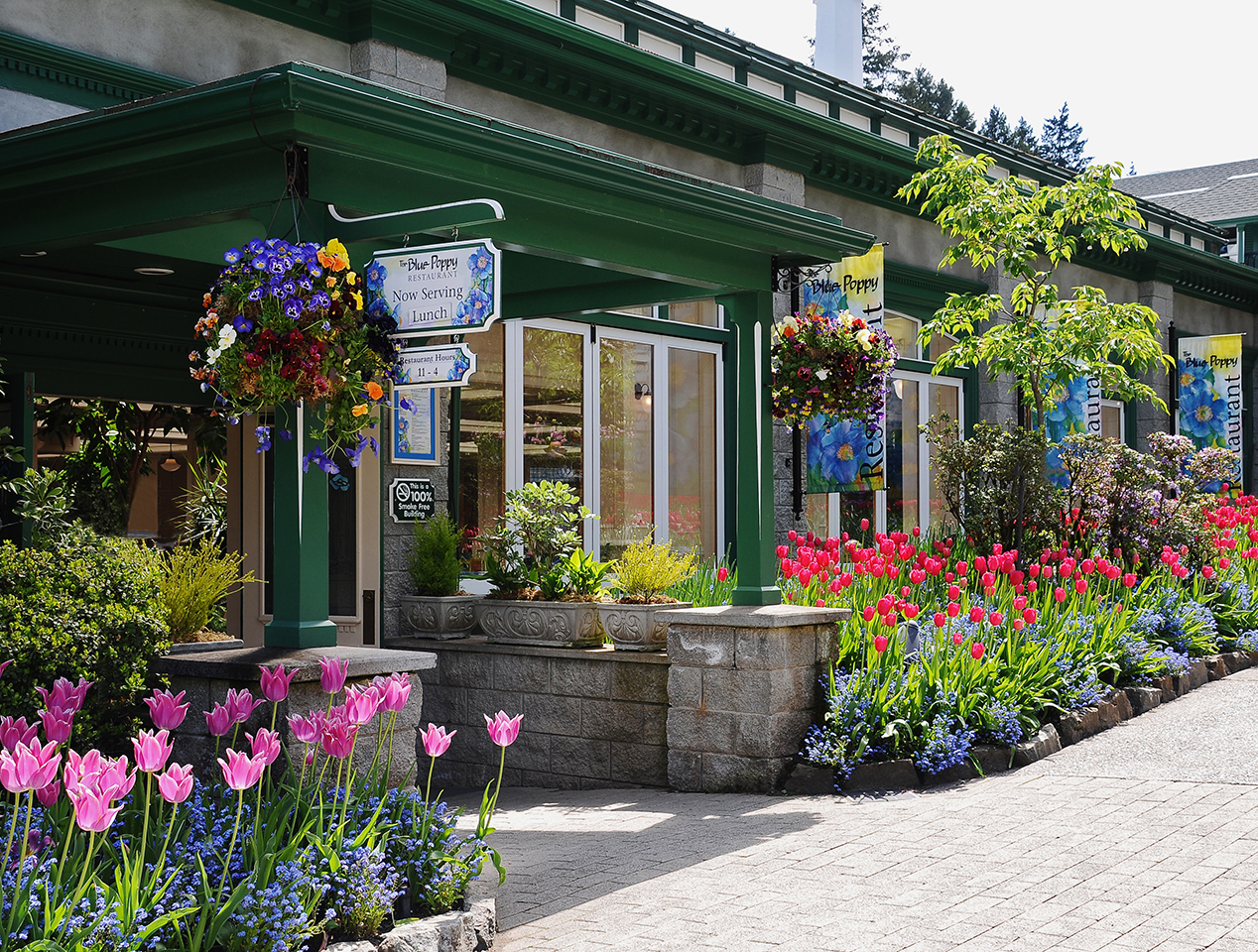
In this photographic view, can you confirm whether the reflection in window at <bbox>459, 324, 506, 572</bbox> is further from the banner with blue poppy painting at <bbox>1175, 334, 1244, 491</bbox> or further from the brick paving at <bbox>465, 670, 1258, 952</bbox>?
the banner with blue poppy painting at <bbox>1175, 334, 1244, 491</bbox>

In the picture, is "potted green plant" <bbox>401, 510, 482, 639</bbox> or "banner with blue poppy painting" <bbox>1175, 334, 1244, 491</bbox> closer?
"potted green plant" <bbox>401, 510, 482, 639</bbox>

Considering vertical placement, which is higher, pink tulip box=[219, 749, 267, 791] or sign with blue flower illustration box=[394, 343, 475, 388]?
sign with blue flower illustration box=[394, 343, 475, 388]

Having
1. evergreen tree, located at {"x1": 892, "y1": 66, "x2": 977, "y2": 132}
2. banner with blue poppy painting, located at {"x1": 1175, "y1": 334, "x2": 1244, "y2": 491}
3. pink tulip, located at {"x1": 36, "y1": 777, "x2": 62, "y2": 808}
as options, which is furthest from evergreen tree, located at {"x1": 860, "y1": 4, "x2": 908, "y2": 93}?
pink tulip, located at {"x1": 36, "y1": 777, "x2": 62, "y2": 808}

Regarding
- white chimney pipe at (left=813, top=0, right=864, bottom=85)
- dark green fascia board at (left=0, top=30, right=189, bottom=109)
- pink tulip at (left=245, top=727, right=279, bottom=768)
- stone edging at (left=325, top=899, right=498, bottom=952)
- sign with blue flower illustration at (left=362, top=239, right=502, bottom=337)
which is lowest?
stone edging at (left=325, top=899, right=498, bottom=952)

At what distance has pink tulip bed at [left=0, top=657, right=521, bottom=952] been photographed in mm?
3930

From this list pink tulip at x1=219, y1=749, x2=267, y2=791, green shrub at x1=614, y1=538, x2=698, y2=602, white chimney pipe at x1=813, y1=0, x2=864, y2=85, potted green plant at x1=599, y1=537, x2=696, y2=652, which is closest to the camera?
pink tulip at x1=219, y1=749, x2=267, y2=791

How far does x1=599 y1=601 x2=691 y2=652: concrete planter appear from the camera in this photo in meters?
8.91

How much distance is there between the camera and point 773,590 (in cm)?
873

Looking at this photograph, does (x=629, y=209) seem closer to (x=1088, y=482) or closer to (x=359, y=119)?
(x=359, y=119)

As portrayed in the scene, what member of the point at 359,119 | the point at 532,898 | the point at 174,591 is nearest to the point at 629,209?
the point at 359,119

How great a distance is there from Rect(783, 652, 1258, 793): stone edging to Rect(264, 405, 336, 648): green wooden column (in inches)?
132

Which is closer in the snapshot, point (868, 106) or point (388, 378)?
point (388, 378)

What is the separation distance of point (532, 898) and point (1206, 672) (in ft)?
25.4

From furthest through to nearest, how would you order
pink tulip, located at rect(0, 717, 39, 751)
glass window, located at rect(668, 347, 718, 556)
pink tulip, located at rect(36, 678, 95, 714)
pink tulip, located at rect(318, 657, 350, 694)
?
glass window, located at rect(668, 347, 718, 556), pink tulip, located at rect(318, 657, 350, 694), pink tulip, located at rect(36, 678, 95, 714), pink tulip, located at rect(0, 717, 39, 751)
